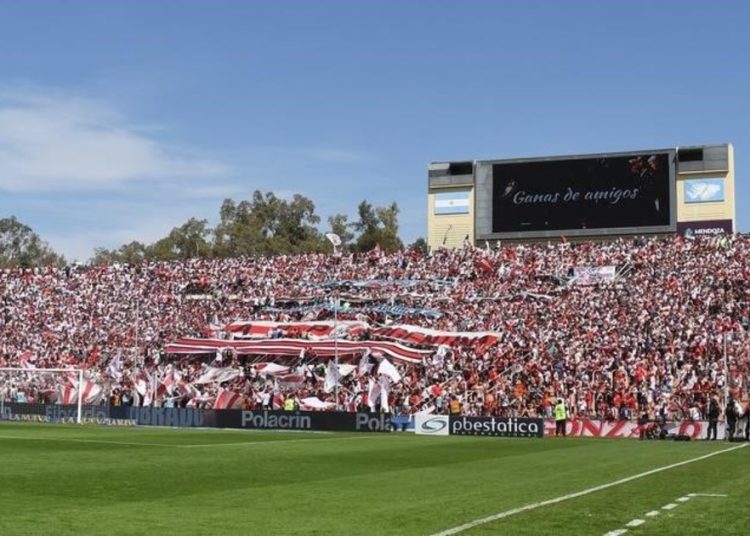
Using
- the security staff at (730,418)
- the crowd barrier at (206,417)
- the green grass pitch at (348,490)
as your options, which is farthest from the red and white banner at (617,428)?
the green grass pitch at (348,490)

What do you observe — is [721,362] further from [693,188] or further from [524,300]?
[693,188]

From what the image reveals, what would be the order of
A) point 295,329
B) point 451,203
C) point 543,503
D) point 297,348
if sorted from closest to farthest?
point 543,503
point 297,348
point 295,329
point 451,203

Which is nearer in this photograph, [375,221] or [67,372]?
[67,372]

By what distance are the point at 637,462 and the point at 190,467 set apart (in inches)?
430

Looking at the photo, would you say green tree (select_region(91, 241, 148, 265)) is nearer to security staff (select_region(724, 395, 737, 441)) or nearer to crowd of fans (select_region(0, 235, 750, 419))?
crowd of fans (select_region(0, 235, 750, 419))

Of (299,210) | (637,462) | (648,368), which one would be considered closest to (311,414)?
(648,368)

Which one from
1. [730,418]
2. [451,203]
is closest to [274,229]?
[451,203]

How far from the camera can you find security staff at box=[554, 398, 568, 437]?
136ft

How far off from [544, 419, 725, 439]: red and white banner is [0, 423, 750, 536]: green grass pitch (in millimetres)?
11327

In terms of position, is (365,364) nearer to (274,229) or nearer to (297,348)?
(297,348)

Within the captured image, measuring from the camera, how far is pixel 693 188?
7200 centimetres

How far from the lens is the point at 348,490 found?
17.0m

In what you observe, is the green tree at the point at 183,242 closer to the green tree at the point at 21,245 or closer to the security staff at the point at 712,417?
the green tree at the point at 21,245

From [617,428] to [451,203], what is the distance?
1528 inches
